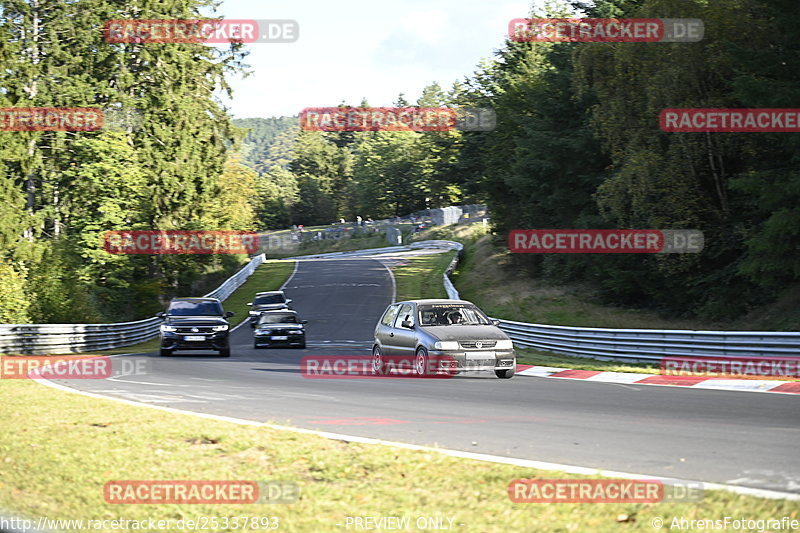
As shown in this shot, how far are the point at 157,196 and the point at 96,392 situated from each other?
1494 inches

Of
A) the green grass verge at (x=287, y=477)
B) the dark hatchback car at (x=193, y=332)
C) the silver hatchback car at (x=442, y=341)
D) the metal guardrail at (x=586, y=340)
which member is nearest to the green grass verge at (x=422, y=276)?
the metal guardrail at (x=586, y=340)

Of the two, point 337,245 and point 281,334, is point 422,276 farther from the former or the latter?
point 337,245

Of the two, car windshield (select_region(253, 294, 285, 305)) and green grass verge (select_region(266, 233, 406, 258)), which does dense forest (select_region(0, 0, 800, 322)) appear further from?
green grass verge (select_region(266, 233, 406, 258))

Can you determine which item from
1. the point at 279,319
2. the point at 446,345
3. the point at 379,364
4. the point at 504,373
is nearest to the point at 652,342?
the point at 504,373

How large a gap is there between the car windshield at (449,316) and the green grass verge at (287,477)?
7399 millimetres

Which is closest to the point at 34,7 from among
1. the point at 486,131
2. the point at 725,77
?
the point at 486,131

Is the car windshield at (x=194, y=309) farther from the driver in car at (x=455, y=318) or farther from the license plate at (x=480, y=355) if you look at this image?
the license plate at (x=480, y=355)

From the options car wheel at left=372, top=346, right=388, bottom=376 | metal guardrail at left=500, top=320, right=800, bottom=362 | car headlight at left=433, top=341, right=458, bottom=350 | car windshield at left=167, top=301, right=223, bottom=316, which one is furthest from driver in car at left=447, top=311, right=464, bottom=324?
car windshield at left=167, top=301, right=223, bottom=316

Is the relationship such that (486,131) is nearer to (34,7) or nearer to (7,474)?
(34,7)

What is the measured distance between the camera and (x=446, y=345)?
16359mm

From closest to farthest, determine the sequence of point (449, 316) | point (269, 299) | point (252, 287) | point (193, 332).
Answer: point (449, 316) < point (193, 332) < point (269, 299) < point (252, 287)

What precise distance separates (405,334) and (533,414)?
22.5 ft

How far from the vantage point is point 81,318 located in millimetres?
35000

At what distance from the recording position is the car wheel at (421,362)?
54.7ft
